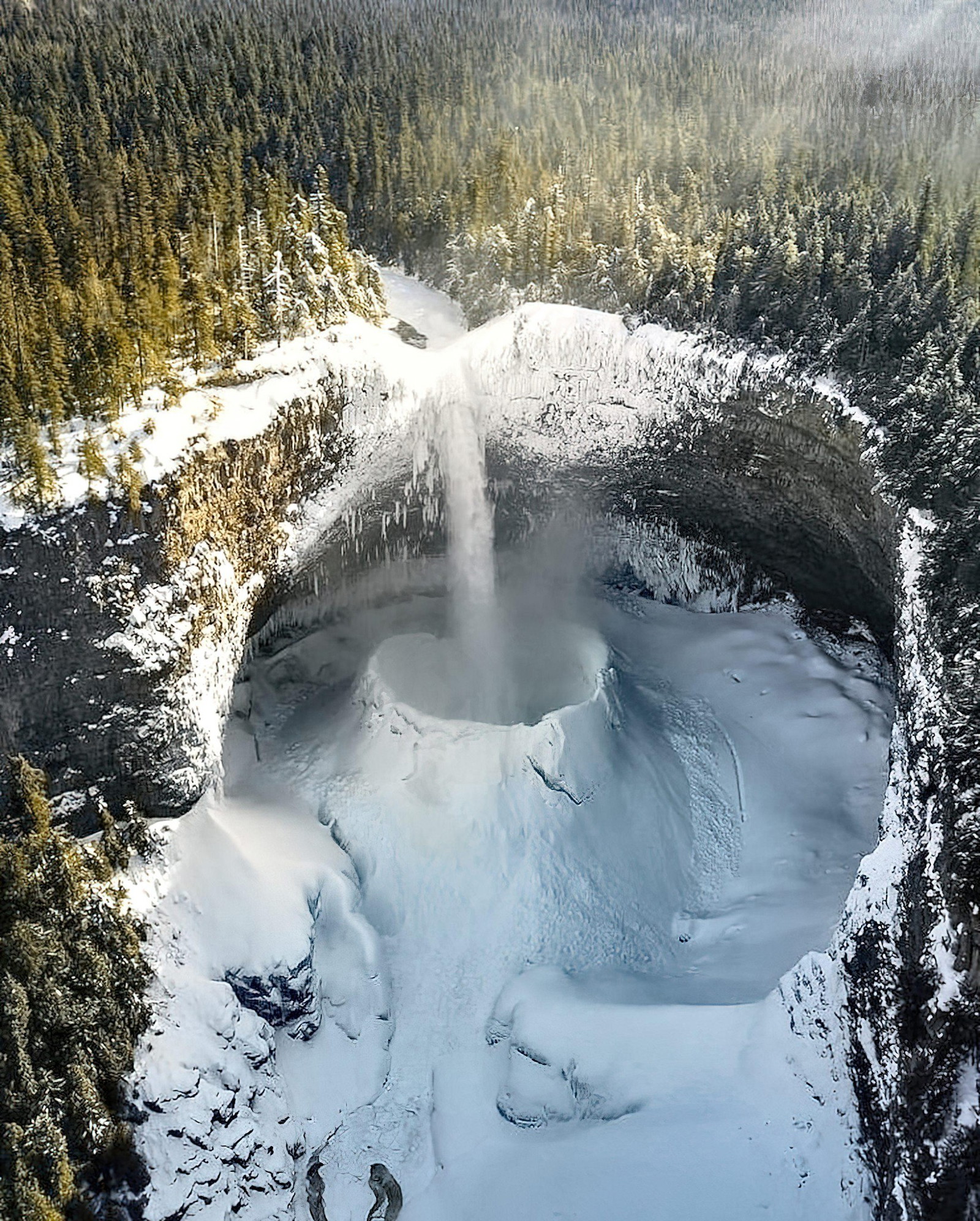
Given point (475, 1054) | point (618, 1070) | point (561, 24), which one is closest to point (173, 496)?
point (475, 1054)

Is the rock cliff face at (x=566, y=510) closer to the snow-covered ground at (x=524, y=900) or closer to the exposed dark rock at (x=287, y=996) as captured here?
the snow-covered ground at (x=524, y=900)

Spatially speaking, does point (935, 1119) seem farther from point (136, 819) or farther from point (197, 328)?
point (197, 328)

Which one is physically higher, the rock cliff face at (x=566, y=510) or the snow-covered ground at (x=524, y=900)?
the rock cliff face at (x=566, y=510)

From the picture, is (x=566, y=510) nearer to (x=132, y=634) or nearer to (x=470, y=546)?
(x=470, y=546)

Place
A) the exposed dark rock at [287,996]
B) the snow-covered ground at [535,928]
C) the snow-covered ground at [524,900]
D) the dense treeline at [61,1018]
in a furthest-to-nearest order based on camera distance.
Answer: the exposed dark rock at [287,996]
the snow-covered ground at [524,900]
the snow-covered ground at [535,928]
the dense treeline at [61,1018]

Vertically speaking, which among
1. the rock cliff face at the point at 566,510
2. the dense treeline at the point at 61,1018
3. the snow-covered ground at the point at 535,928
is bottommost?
the snow-covered ground at the point at 535,928

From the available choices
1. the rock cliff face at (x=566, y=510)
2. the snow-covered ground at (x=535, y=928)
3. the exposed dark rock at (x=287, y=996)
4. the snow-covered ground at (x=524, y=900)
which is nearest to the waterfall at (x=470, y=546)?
the snow-covered ground at (x=524, y=900)

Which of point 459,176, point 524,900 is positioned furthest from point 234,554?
point 459,176
